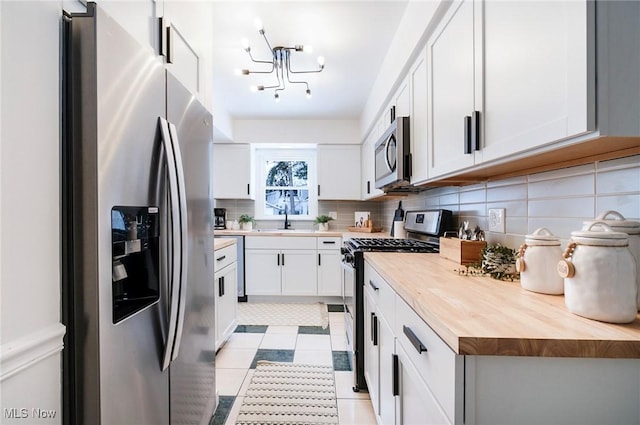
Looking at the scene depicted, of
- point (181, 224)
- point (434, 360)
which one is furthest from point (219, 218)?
point (434, 360)

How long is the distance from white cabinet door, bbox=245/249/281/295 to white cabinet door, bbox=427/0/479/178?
2706 millimetres

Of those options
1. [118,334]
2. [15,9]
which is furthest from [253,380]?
[15,9]

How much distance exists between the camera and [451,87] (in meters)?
1.38

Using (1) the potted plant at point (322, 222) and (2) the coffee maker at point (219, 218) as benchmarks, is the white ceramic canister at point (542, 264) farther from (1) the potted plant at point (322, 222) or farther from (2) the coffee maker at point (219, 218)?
(2) the coffee maker at point (219, 218)

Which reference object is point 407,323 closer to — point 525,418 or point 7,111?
point 525,418

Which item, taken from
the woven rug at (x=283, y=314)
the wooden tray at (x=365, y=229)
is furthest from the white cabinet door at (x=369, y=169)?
the woven rug at (x=283, y=314)

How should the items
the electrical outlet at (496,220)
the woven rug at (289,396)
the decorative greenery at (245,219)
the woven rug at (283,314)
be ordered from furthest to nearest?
the decorative greenery at (245,219) < the woven rug at (283,314) < the woven rug at (289,396) < the electrical outlet at (496,220)

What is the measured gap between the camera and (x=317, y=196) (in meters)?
4.48

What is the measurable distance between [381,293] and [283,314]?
2.28 m

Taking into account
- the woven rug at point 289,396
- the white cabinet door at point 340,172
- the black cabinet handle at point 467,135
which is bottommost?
the woven rug at point 289,396

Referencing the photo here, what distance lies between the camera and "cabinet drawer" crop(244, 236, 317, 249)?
12.9 ft

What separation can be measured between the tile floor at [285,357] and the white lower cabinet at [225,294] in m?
0.15

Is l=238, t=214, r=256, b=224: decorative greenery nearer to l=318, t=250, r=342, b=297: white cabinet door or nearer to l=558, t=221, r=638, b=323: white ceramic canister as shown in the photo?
l=318, t=250, r=342, b=297: white cabinet door

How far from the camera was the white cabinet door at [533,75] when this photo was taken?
707 mm
